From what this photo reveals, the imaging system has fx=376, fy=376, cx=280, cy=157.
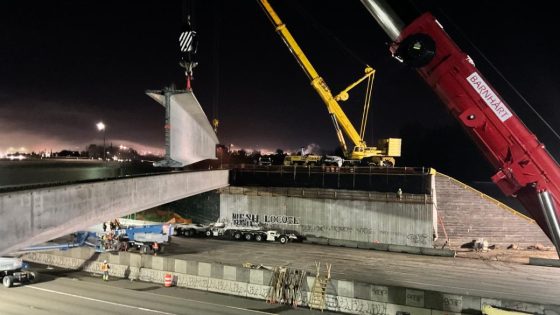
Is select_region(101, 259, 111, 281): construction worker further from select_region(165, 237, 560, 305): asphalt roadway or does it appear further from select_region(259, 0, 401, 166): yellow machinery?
select_region(259, 0, 401, 166): yellow machinery

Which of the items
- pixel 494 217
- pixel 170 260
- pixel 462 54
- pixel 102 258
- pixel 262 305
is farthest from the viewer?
pixel 494 217

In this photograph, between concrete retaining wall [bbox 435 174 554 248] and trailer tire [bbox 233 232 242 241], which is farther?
trailer tire [bbox 233 232 242 241]

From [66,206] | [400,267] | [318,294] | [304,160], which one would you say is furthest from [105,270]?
[304,160]

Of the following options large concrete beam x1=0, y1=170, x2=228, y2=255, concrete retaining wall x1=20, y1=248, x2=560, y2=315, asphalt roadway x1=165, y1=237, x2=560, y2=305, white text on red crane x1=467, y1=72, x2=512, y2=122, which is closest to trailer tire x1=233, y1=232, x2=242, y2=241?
asphalt roadway x1=165, y1=237, x2=560, y2=305

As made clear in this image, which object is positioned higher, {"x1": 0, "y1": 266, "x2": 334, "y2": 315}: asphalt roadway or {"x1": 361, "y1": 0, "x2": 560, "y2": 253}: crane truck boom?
{"x1": 361, "y1": 0, "x2": 560, "y2": 253}: crane truck boom

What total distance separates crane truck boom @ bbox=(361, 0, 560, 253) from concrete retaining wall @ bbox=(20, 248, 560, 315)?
911cm

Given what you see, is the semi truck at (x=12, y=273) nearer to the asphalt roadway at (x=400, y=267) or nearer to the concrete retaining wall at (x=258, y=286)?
the concrete retaining wall at (x=258, y=286)

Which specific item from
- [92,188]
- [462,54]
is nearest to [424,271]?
[462,54]

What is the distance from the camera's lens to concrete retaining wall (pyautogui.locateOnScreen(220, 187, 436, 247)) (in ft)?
107

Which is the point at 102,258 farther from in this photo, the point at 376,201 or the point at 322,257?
the point at 376,201

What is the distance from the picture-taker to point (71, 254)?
2786 cm

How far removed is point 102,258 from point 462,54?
85.7ft

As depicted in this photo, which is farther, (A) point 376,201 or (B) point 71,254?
(A) point 376,201

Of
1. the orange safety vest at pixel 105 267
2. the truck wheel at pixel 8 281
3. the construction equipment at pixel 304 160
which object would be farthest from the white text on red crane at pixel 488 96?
the construction equipment at pixel 304 160
